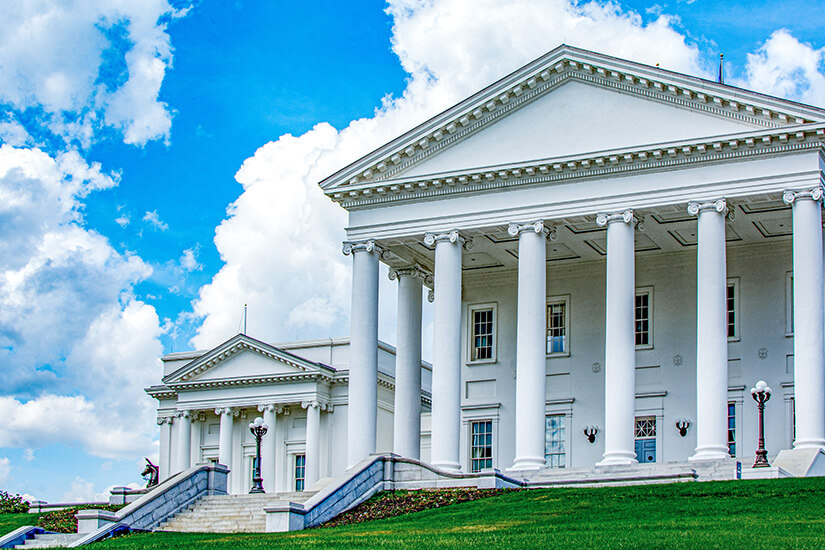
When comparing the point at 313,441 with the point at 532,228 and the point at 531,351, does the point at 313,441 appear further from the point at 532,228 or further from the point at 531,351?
the point at 532,228

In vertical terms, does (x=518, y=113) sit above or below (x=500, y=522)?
above

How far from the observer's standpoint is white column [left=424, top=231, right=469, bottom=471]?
44000 millimetres

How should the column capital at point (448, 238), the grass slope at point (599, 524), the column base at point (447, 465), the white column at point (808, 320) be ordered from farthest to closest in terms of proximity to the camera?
the column capital at point (448, 238), the column base at point (447, 465), the white column at point (808, 320), the grass slope at point (599, 524)

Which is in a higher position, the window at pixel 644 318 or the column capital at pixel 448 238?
the column capital at pixel 448 238

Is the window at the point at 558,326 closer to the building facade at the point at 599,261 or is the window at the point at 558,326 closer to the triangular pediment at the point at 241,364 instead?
the building facade at the point at 599,261

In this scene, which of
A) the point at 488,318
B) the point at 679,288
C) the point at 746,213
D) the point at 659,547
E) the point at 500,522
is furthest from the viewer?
the point at 488,318

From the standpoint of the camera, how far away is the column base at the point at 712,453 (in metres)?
38.9

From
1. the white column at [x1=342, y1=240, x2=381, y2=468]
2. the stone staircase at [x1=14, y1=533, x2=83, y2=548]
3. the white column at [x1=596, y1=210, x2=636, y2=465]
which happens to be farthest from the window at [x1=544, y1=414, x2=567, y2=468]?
the stone staircase at [x1=14, y1=533, x2=83, y2=548]

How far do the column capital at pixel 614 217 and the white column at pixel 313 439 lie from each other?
23.0 metres

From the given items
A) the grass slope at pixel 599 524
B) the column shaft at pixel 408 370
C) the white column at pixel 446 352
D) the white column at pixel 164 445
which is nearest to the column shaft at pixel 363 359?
the column shaft at pixel 408 370

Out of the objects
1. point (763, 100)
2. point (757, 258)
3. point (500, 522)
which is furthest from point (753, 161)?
point (500, 522)

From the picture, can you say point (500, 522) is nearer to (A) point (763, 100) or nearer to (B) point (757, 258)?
(A) point (763, 100)

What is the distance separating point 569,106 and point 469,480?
49.6 ft

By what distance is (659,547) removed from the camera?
22.4 metres
